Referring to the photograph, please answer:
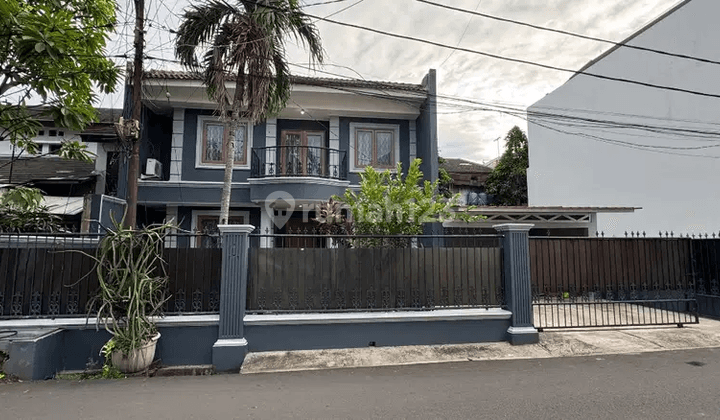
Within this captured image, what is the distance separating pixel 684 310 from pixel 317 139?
1006 cm

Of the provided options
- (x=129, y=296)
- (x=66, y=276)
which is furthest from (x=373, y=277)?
(x=66, y=276)

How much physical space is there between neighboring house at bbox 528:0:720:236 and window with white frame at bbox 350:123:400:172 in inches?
188

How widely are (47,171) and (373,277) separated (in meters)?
11.9

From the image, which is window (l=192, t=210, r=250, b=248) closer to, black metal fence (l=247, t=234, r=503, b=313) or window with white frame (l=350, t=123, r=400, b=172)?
window with white frame (l=350, t=123, r=400, b=172)

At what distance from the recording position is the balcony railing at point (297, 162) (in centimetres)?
1102

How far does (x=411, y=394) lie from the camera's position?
13.8 ft

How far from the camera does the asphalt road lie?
3732 mm

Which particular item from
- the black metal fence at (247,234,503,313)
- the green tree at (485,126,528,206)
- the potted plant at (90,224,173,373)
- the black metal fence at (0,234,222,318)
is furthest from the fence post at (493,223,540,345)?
the green tree at (485,126,528,206)

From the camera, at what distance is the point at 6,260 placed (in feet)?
17.1

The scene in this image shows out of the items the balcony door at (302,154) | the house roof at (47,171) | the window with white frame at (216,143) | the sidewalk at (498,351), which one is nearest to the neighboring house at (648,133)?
the balcony door at (302,154)

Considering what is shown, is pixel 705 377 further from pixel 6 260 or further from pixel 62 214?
pixel 62 214

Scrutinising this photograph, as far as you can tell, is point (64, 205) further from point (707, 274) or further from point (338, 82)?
point (707, 274)

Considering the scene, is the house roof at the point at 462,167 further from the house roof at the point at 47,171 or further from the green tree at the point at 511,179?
the house roof at the point at 47,171

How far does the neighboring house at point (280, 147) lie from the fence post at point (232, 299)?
506cm
